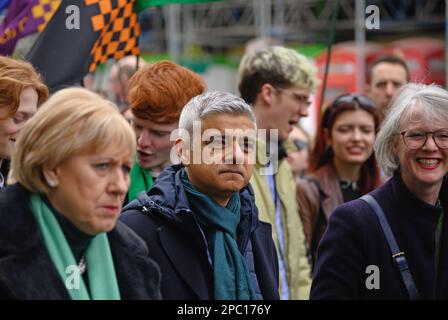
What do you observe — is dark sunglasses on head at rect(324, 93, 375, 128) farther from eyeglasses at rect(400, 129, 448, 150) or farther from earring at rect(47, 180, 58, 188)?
earring at rect(47, 180, 58, 188)

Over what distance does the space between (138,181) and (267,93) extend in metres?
1.20

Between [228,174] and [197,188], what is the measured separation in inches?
5.7

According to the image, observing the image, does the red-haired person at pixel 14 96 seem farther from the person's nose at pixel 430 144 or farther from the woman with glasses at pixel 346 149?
the woman with glasses at pixel 346 149

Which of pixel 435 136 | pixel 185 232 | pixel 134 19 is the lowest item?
pixel 185 232

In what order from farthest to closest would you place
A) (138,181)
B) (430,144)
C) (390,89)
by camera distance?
(390,89) → (138,181) → (430,144)

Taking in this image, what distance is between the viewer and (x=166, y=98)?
14.3ft

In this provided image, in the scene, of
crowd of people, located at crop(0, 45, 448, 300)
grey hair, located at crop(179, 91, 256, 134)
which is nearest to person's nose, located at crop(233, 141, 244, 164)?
crowd of people, located at crop(0, 45, 448, 300)

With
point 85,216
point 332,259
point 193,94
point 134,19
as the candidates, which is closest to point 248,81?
point 134,19

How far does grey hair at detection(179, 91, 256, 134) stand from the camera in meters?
3.55

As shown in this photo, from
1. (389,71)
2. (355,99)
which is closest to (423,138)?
(355,99)

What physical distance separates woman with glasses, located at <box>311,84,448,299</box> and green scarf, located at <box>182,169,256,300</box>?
0.41m

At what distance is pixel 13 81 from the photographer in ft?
13.0

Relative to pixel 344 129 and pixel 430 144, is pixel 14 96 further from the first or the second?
pixel 344 129
